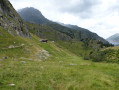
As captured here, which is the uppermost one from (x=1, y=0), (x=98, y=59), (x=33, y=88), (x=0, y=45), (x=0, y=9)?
(x=1, y=0)

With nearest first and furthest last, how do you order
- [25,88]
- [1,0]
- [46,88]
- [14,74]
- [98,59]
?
[25,88] < [46,88] < [14,74] < [98,59] < [1,0]

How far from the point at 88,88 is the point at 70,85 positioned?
6.50 feet

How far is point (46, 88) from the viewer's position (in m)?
10.3

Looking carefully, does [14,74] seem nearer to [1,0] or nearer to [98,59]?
[98,59]

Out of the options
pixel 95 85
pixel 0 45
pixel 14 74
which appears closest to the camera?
pixel 95 85

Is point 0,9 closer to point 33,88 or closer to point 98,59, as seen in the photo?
point 98,59

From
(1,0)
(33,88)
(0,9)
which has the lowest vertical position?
(33,88)

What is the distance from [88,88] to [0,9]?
7839 centimetres

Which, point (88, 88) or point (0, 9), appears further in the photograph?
point (0, 9)

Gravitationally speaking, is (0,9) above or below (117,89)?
above

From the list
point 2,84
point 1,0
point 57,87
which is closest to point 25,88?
point 2,84

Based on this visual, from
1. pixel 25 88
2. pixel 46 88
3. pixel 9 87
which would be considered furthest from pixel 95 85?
pixel 9 87

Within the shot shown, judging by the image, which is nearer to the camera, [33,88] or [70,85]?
[33,88]

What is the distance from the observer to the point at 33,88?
9750 millimetres
